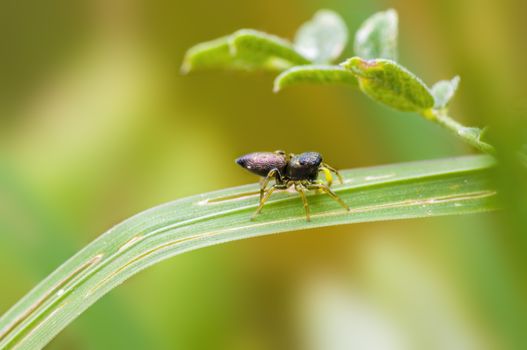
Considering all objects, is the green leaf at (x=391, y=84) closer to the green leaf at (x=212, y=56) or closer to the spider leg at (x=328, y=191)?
the spider leg at (x=328, y=191)

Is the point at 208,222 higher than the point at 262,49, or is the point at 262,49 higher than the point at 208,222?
the point at 262,49

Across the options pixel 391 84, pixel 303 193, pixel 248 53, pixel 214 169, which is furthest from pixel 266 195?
pixel 214 169

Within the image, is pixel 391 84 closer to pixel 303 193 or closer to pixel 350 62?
pixel 350 62

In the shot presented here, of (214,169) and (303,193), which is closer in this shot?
(303,193)

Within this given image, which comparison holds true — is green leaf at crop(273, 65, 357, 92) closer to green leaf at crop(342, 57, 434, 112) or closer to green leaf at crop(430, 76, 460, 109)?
green leaf at crop(342, 57, 434, 112)

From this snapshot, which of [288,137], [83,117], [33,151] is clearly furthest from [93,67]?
[288,137]

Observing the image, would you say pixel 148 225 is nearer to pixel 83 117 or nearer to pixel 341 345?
pixel 341 345
